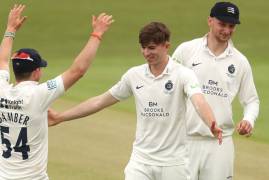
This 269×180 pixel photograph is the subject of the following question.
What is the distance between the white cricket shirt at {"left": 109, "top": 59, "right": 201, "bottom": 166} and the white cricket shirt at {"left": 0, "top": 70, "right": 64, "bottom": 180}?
2.79 feet

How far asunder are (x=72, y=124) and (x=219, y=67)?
5.63 m

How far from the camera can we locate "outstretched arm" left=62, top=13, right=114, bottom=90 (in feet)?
24.8

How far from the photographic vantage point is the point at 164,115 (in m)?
7.66

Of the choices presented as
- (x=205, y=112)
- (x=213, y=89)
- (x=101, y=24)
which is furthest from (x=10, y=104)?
(x=213, y=89)

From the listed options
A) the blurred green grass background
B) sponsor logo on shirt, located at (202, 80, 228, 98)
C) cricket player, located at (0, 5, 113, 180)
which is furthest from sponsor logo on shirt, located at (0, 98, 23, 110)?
the blurred green grass background

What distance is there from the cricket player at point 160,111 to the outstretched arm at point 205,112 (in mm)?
109

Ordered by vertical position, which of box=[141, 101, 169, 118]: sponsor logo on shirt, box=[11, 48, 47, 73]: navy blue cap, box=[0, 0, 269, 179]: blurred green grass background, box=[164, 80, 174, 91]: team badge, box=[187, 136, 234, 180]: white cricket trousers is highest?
box=[11, 48, 47, 73]: navy blue cap

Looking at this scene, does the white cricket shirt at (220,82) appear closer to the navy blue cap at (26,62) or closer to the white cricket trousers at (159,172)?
the white cricket trousers at (159,172)

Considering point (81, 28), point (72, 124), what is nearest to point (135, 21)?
point (81, 28)

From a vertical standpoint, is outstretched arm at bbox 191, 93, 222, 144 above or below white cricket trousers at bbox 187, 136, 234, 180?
above

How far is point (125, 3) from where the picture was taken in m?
25.9

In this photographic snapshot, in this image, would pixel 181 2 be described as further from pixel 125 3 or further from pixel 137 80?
pixel 137 80

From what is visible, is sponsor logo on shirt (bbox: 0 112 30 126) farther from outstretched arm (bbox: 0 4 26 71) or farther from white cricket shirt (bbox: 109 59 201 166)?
white cricket shirt (bbox: 109 59 201 166)

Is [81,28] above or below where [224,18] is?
below
